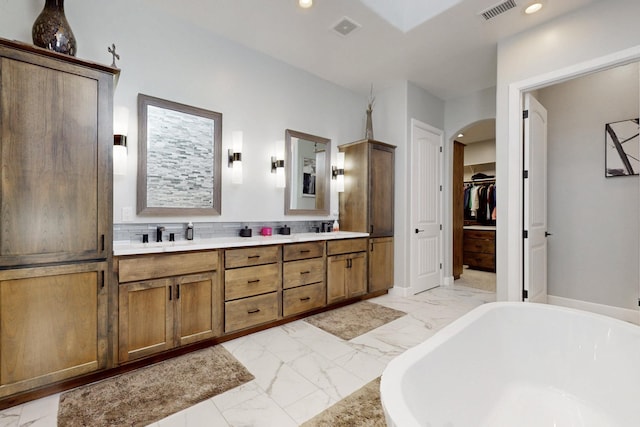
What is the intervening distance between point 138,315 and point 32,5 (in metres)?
2.40

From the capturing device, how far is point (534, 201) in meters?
3.06

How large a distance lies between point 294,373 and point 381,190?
103 inches

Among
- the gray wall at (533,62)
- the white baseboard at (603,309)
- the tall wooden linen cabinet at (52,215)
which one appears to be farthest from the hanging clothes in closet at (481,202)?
the tall wooden linen cabinet at (52,215)

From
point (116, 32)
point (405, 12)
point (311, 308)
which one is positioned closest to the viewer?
point (116, 32)

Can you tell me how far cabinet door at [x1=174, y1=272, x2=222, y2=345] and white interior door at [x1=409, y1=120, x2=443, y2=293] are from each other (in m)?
2.75

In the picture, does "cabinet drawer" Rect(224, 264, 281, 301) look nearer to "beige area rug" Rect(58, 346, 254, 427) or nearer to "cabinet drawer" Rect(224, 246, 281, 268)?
"cabinet drawer" Rect(224, 246, 281, 268)

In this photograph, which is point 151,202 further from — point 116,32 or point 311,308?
point 311,308

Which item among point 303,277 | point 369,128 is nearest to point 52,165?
point 303,277

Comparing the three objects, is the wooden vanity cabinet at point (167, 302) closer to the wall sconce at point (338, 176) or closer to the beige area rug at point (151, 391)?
the beige area rug at point (151, 391)

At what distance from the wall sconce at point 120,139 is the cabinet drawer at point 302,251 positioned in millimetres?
1586

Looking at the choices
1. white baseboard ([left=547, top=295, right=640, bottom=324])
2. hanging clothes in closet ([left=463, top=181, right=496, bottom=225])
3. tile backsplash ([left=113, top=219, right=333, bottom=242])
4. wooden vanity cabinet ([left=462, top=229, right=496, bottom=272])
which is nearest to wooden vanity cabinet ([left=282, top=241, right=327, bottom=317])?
tile backsplash ([left=113, top=219, right=333, bottom=242])

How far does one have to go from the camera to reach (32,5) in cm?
212

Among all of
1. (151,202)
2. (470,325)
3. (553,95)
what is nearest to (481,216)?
(553,95)

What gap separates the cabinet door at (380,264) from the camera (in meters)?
3.87
